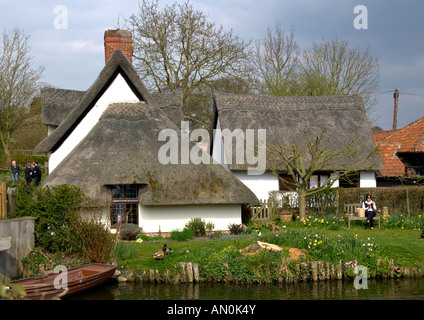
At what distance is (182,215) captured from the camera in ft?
59.5

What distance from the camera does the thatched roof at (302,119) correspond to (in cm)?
2527

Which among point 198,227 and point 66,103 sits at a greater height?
point 66,103

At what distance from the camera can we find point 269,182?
24.3m

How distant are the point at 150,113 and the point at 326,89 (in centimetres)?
2084

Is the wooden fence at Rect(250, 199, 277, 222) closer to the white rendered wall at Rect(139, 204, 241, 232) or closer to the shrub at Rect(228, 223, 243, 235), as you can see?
the white rendered wall at Rect(139, 204, 241, 232)

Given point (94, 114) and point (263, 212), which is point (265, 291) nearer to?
point (263, 212)

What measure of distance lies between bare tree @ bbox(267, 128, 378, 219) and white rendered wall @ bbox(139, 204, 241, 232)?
10.4 ft

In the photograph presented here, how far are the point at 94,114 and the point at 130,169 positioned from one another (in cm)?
428

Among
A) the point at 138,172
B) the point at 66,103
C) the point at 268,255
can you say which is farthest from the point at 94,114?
the point at 268,255

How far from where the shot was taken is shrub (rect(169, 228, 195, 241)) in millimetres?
16422

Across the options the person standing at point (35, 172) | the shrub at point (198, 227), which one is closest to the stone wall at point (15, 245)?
the shrub at point (198, 227)

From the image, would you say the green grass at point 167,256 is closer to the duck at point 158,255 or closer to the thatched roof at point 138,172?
the duck at point 158,255

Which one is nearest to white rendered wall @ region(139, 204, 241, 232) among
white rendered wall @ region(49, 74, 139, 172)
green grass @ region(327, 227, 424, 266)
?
green grass @ region(327, 227, 424, 266)

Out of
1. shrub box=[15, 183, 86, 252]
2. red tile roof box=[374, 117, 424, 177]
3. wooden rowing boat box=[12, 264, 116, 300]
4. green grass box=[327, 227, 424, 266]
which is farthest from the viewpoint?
red tile roof box=[374, 117, 424, 177]
